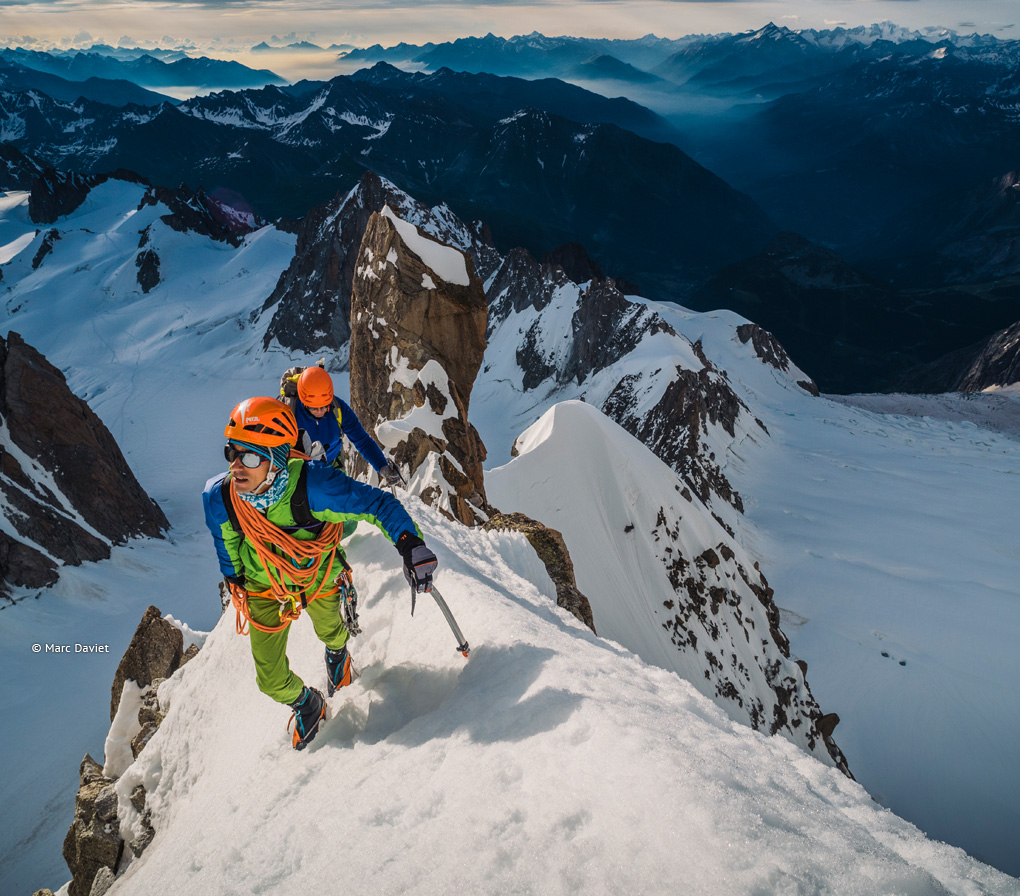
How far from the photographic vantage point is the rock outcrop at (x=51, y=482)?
20.7 m

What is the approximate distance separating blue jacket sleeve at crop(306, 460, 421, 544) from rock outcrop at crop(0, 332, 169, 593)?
22.5 meters

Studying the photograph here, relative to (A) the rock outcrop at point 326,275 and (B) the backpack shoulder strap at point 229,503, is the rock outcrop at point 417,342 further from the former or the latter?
(A) the rock outcrop at point 326,275

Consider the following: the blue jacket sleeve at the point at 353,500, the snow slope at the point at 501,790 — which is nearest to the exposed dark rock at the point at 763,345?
the snow slope at the point at 501,790

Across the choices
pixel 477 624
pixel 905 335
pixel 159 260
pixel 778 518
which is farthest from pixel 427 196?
pixel 477 624

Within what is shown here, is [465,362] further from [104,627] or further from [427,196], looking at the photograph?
[427,196]

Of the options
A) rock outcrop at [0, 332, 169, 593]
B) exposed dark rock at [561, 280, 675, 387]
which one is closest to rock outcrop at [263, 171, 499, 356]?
exposed dark rock at [561, 280, 675, 387]

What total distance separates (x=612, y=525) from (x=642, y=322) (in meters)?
34.9

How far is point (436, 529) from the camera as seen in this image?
7543 mm

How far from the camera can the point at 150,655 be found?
9016mm

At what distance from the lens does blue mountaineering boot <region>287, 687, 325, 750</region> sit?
4.35 meters

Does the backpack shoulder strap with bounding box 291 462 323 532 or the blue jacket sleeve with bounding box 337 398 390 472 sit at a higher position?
the backpack shoulder strap with bounding box 291 462 323 532

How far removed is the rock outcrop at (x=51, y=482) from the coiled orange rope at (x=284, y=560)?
2172 centimetres

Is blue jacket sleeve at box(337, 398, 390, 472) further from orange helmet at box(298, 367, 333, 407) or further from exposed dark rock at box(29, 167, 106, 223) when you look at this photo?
exposed dark rock at box(29, 167, 106, 223)

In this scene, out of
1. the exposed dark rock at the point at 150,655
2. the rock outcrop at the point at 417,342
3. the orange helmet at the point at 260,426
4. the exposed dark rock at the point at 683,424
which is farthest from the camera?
the exposed dark rock at the point at 683,424
